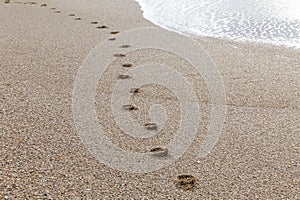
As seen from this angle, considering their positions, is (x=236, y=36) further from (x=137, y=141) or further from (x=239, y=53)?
(x=137, y=141)

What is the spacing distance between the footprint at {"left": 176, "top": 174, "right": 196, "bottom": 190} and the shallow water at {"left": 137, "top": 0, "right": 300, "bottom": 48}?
14.3 ft

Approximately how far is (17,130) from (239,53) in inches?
143

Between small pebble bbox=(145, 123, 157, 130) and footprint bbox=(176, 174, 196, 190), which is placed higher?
footprint bbox=(176, 174, 196, 190)

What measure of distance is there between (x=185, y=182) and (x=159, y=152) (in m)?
0.43

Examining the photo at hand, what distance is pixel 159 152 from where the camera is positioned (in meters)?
3.29

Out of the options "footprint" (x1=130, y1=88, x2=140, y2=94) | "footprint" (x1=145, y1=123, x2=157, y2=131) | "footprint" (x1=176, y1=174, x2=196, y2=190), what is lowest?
"footprint" (x1=130, y1=88, x2=140, y2=94)

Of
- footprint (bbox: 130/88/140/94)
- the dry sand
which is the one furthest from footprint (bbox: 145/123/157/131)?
footprint (bbox: 130/88/140/94)

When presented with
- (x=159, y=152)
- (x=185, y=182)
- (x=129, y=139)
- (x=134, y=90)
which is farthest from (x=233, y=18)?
(x=185, y=182)

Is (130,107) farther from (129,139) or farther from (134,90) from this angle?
(129,139)

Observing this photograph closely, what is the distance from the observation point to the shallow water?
7.27m

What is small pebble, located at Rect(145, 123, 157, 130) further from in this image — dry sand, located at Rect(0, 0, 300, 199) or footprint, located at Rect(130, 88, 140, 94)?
footprint, located at Rect(130, 88, 140, 94)

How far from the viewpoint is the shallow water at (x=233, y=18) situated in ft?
23.9

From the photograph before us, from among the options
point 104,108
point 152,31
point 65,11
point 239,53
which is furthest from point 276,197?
point 65,11

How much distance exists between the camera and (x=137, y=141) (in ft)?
11.3
